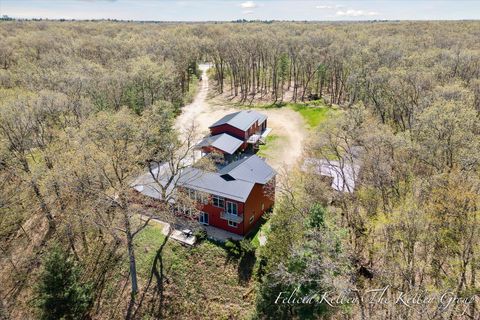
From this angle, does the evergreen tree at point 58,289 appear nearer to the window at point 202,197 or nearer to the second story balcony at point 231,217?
the window at point 202,197

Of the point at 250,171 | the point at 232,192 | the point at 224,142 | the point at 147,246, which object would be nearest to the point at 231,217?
the point at 232,192

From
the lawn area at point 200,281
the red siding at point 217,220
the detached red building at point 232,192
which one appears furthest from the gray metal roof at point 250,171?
the lawn area at point 200,281

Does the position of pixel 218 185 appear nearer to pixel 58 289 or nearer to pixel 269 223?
pixel 269 223

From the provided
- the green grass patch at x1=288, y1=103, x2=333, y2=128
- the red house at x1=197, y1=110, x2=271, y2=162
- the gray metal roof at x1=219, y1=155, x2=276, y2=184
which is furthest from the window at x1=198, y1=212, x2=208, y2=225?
the green grass patch at x1=288, y1=103, x2=333, y2=128

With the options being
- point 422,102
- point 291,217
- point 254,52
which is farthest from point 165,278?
point 254,52

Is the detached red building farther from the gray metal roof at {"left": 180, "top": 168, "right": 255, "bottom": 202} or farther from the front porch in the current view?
the front porch

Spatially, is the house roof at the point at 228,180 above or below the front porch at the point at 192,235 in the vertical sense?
above
